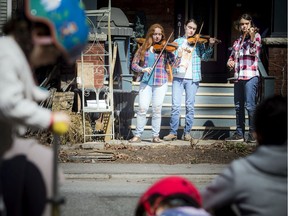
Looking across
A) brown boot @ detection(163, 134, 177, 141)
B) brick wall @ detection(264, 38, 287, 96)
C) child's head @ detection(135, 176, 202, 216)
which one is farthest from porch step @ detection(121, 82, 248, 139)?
child's head @ detection(135, 176, 202, 216)

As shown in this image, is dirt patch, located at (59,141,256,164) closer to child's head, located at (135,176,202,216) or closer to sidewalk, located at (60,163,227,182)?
sidewalk, located at (60,163,227,182)

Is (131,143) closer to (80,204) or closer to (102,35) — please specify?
(102,35)

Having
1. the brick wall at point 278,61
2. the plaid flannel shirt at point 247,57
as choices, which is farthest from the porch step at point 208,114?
the plaid flannel shirt at point 247,57

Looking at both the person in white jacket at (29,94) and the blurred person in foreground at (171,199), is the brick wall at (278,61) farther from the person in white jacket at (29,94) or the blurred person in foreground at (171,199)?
the person in white jacket at (29,94)

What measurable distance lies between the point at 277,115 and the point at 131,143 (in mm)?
7584

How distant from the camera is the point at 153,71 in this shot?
34.3 ft

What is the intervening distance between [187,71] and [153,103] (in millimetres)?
807

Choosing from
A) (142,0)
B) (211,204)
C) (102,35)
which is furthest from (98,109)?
(211,204)

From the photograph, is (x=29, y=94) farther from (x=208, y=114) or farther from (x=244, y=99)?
(x=208, y=114)

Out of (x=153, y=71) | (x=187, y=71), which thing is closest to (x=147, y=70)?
(x=153, y=71)

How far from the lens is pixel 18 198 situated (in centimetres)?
292

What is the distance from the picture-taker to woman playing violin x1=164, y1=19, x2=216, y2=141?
10625 mm

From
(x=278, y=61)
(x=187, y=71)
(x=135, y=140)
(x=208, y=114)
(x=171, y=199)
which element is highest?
(x=278, y=61)

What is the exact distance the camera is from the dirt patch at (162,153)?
9320mm
